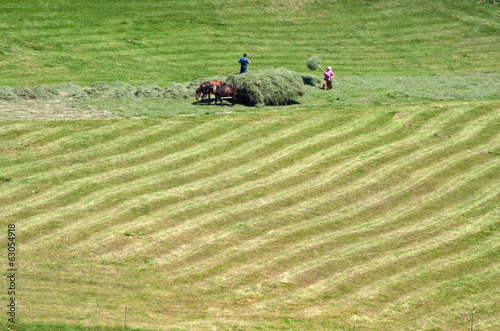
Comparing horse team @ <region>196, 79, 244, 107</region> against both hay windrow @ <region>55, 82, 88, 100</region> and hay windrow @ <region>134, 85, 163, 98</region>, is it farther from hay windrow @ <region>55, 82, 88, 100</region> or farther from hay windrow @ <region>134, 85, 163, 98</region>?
hay windrow @ <region>55, 82, 88, 100</region>

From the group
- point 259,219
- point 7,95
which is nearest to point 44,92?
Result: point 7,95

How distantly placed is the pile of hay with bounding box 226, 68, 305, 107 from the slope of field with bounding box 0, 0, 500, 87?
301 inches

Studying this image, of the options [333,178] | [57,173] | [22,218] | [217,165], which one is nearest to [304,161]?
[333,178]

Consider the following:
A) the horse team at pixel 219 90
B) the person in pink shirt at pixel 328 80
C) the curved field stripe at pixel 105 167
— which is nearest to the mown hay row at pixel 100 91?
the horse team at pixel 219 90

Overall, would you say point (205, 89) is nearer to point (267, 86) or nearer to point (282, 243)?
point (267, 86)

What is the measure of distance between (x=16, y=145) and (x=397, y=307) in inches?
790

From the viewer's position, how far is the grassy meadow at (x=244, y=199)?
64.6 feet

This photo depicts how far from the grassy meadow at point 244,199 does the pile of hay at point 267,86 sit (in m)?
0.90

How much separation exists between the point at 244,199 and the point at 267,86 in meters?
13.5

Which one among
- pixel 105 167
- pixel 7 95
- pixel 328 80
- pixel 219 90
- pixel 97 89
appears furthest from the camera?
pixel 328 80

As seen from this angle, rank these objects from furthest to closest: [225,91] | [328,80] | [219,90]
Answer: [328,80], [225,91], [219,90]

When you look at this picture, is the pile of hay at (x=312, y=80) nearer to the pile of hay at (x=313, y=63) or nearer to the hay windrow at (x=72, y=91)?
the pile of hay at (x=313, y=63)

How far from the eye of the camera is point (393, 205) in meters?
27.1

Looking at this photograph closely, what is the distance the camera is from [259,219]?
83.3 feet
